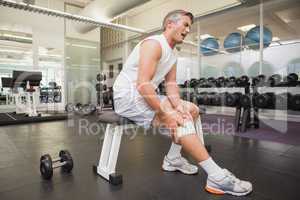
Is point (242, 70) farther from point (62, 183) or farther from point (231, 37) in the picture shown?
point (62, 183)

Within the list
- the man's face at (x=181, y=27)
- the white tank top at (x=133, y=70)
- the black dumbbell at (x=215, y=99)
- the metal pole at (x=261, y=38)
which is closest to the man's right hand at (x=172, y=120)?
the white tank top at (x=133, y=70)

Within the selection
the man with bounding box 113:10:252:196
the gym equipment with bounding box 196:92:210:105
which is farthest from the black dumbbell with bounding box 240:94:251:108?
the man with bounding box 113:10:252:196

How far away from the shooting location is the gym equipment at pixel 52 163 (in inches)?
60.6

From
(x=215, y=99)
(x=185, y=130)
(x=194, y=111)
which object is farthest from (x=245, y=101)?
(x=185, y=130)

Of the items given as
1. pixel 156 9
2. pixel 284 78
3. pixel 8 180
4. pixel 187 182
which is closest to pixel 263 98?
pixel 284 78

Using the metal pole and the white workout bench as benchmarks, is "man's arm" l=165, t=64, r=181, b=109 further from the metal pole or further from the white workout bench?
the metal pole

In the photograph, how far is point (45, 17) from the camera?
267 inches

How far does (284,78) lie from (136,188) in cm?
371

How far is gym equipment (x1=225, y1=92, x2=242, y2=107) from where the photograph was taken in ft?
11.4

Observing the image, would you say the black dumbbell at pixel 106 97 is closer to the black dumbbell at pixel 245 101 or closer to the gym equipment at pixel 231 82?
the gym equipment at pixel 231 82

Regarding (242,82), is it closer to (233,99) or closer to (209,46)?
Answer: (233,99)

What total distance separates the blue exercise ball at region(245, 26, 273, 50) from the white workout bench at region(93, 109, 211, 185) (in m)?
4.51

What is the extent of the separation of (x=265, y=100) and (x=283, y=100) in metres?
0.29

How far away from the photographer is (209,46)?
19.8ft
